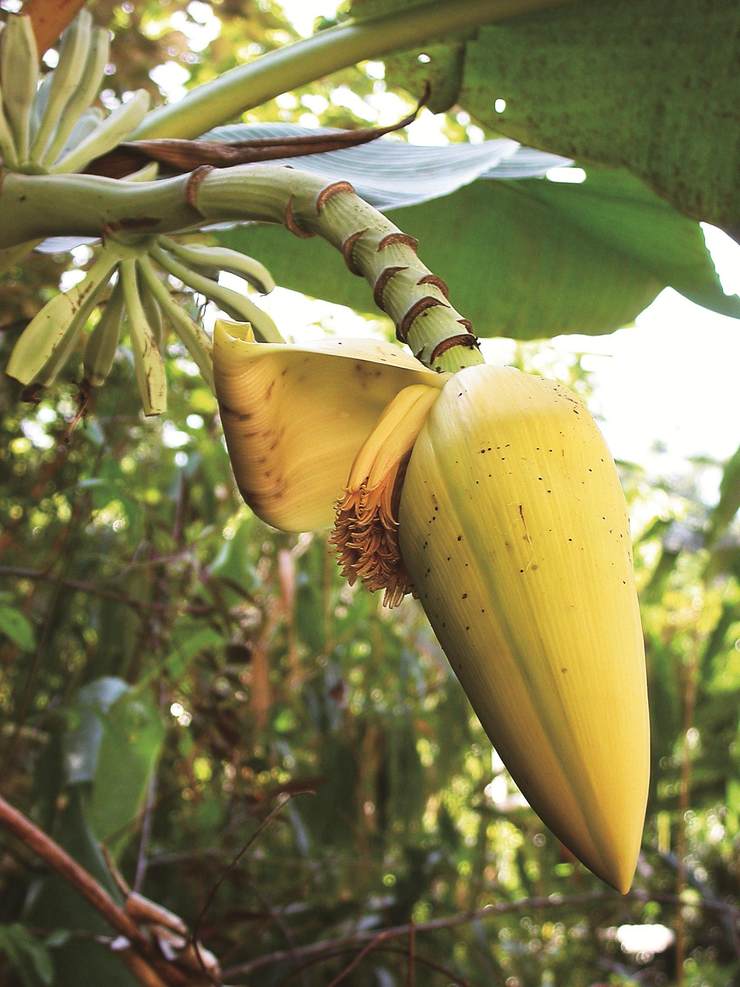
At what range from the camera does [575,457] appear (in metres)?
0.31

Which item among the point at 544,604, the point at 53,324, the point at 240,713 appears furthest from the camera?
the point at 240,713

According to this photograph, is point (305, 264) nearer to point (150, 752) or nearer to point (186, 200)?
point (186, 200)

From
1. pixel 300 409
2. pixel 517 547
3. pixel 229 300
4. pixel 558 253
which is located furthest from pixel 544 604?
pixel 558 253

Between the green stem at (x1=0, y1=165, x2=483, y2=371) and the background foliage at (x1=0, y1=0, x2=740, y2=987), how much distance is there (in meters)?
0.17

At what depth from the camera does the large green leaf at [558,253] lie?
31.2 inches

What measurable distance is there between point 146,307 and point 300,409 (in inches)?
7.9

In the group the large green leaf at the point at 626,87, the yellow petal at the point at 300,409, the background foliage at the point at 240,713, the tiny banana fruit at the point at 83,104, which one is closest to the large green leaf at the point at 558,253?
the background foliage at the point at 240,713

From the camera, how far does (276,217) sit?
36 centimetres

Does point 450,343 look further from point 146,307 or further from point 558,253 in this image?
point 558,253

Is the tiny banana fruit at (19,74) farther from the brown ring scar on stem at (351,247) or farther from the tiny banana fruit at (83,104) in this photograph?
the brown ring scar on stem at (351,247)

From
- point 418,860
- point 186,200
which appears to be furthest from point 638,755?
point 418,860

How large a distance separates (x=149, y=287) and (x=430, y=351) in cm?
20

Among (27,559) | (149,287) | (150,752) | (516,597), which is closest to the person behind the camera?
(516,597)

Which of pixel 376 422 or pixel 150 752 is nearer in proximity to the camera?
pixel 376 422
